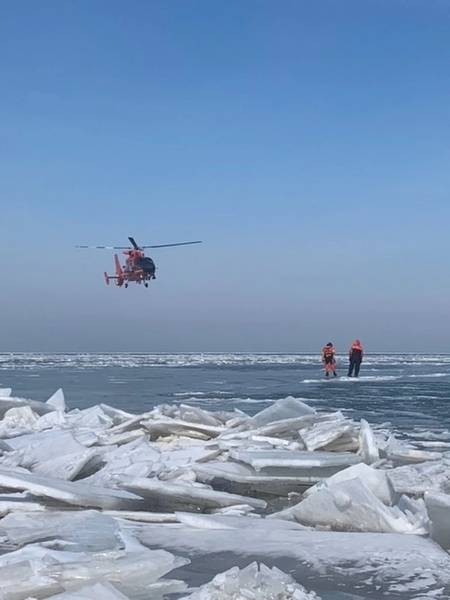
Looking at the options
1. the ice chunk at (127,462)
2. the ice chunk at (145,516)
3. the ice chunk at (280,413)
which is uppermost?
the ice chunk at (280,413)

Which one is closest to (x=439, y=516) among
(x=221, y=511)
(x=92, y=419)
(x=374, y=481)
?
(x=374, y=481)

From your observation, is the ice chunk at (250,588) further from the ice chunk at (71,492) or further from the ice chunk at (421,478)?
the ice chunk at (421,478)

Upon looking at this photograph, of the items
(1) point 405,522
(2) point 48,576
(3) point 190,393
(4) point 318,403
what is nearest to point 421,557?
(1) point 405,522

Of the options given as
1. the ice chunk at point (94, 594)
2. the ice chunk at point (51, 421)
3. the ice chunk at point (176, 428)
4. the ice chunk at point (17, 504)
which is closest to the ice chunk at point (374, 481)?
the ice chunk at point (17, 504)

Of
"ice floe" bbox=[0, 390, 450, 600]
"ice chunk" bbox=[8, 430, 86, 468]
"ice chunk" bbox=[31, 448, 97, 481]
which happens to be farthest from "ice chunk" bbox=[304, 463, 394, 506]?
"ice chunk" bbox=[8, 430, 86, 468]

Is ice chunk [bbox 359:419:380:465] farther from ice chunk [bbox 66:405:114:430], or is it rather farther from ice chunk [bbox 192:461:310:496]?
ice chunk [bbox 66:405:114:430]

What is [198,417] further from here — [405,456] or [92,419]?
[405,456]

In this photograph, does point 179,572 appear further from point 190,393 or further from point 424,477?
point 190,393
